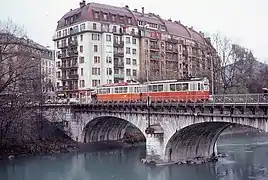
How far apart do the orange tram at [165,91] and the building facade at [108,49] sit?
55.4 ft

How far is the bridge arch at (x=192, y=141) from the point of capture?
121 feet

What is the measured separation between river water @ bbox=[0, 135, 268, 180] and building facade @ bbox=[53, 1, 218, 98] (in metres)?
22.2

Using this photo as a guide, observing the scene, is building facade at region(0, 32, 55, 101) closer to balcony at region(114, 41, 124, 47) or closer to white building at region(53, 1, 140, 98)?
white building at region(53, 1, 140, 98)

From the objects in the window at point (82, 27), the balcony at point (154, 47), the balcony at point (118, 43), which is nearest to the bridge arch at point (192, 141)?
the balcony at point (118, 43)

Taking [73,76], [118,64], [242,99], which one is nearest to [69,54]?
[73,76]

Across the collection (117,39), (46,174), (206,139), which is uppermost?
(117,39)

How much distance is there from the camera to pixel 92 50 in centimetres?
7112

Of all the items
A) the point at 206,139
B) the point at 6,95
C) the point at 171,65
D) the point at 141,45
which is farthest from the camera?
the point at 171,65

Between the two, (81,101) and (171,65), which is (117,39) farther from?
(81,101)

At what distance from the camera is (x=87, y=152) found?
50.3 m

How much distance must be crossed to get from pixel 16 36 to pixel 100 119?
15.4 meters

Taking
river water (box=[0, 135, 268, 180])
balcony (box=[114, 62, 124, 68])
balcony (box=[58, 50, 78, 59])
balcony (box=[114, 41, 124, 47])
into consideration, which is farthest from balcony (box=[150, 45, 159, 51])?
river water (box=[0, 135, 268, 180])

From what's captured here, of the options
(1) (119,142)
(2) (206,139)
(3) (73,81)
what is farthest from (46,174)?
(3) (73,81)

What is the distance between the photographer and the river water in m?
34.8
